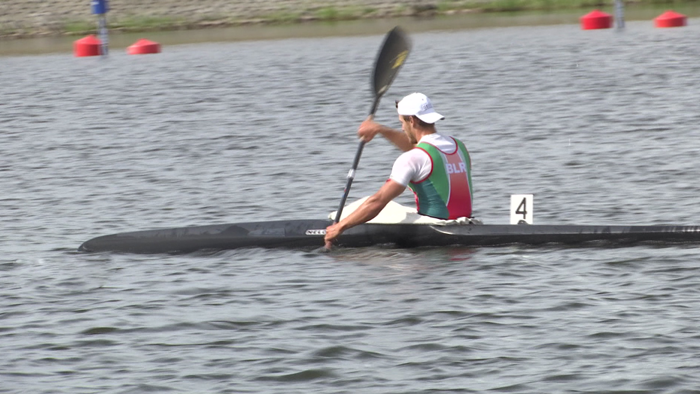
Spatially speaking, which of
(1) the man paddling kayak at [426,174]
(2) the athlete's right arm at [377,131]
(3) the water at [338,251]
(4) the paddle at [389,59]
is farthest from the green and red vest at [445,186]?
(4) the paddle at [389,59]

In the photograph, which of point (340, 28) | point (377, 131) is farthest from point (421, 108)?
point (340, 28)

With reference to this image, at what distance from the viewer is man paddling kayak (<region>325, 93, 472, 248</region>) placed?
28.3ft

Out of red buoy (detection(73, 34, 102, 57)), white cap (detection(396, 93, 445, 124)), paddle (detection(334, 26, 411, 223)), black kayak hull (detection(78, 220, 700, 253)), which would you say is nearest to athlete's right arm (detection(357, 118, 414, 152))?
white cap (detection(396, 93, 445, 124))

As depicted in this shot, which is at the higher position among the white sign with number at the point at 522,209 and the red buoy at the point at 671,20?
the white sign with number at the point at 522,209

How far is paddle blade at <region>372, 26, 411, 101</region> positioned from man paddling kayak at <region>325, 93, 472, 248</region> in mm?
1597

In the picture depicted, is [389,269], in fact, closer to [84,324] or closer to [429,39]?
[84,324]

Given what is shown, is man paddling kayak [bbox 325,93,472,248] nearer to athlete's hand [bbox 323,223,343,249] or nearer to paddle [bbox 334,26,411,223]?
athlete's hand [bbox 323,223,343,249]

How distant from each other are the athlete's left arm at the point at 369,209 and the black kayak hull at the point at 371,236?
183 mm

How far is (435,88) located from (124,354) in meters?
12.4

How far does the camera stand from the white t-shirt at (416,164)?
862 centimetres

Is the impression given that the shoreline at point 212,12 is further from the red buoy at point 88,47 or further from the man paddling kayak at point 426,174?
the man paddling kayak at point 426,174

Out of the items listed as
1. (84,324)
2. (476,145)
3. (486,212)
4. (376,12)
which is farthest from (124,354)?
(376,12)

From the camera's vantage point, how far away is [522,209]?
8.86m

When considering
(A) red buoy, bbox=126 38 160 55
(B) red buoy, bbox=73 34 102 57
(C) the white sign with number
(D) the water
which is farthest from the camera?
(B) red buoy, bbox=73 34 102 57
